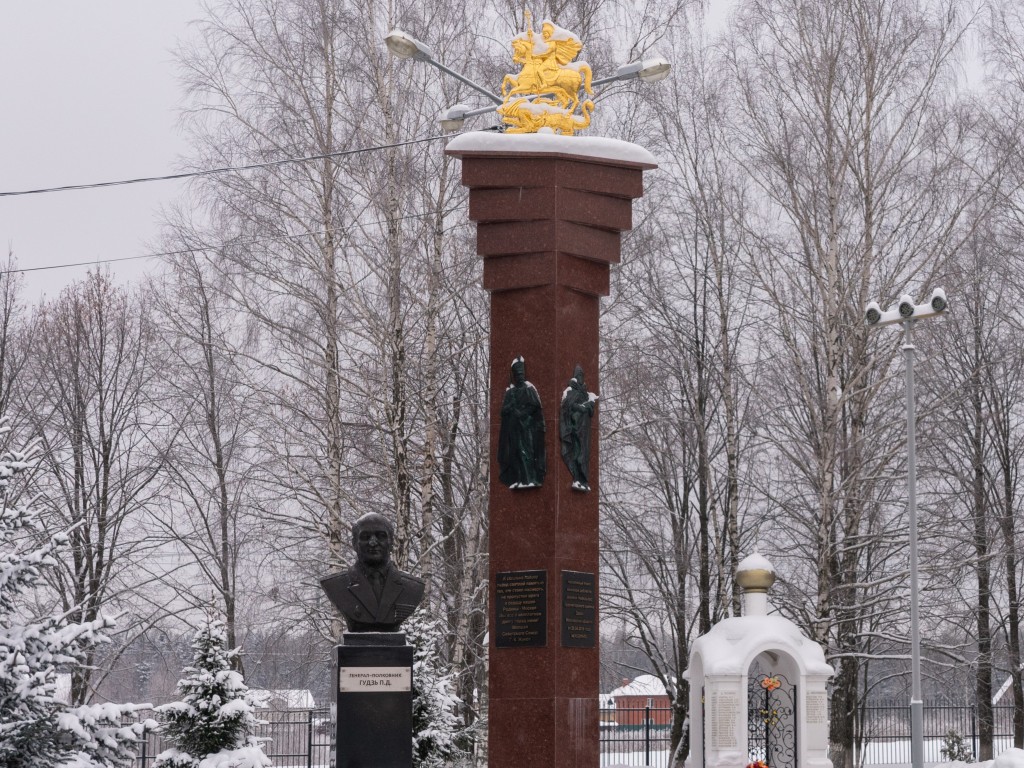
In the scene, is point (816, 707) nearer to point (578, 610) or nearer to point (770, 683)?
point (770, 683)

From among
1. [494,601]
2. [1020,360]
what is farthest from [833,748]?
[494,601]

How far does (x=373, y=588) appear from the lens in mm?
11672

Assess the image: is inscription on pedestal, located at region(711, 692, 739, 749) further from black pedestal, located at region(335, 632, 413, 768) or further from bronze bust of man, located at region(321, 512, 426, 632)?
bronze bust of man, located at region(321, 512, 426, 632)

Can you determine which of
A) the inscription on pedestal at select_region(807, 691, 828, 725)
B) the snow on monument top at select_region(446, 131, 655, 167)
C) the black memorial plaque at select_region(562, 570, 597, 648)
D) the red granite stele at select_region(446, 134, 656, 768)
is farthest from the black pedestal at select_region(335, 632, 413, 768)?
the inscription on pedestal at select_region(807, 691, 828, 725)

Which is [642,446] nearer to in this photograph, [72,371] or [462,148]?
[462,148]

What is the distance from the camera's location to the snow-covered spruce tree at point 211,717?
48.6 ft

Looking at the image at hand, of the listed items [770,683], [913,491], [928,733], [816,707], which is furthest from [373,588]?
[928,733]

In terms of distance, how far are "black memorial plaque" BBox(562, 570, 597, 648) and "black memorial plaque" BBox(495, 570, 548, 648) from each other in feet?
0.68

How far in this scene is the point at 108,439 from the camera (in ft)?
89.5

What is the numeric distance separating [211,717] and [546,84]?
A: 7.67 meters

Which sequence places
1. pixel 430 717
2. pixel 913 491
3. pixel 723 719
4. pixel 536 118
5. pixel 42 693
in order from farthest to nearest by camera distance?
Result: pixel 723 719 → pixel 913 491 → pixel 430 717 → pixel 536 118 → pixel 42 693

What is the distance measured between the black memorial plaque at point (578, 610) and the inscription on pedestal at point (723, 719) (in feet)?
A: 16.2

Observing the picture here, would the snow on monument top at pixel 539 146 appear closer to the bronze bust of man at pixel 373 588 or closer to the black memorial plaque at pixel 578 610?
the black memorial plaque at pixel 578 610

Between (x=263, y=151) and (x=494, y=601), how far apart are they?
968 centimetres
